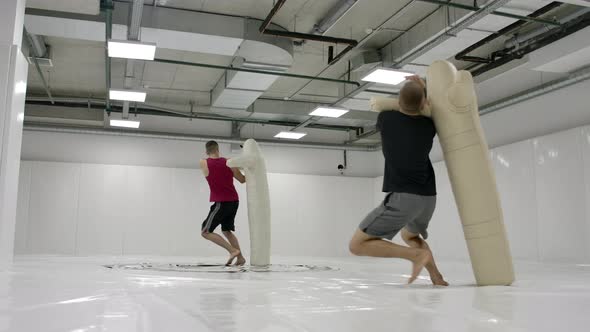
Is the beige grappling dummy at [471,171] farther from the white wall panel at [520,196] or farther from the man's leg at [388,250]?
the white wall panel at [520,196]

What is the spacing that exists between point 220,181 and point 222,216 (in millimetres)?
384

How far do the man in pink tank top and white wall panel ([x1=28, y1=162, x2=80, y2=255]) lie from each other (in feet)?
21.0

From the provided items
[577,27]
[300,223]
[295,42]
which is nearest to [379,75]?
[295,42]

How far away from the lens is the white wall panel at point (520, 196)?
7.99 m

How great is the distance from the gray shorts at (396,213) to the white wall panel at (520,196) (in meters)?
5.84

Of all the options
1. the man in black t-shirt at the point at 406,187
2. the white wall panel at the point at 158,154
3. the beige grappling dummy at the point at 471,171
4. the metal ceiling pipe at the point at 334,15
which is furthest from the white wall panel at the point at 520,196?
the man in black t-shirt at the point at 406,187

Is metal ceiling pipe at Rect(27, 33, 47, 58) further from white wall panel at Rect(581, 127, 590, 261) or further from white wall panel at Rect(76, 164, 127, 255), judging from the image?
white wall panel at Rect(581, 127, 590, 261)

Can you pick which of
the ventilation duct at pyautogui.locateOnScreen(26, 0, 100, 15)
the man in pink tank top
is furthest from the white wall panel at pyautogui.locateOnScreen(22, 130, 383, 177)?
the man in pink tank top

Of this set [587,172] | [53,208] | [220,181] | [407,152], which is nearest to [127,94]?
[53,208]

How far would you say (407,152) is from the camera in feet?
9.72

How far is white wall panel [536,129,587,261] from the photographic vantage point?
23.8 ft

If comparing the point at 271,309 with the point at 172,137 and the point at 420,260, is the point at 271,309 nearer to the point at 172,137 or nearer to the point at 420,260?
the point at 420,260

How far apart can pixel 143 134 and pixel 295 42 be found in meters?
5.36

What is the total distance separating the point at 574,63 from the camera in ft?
22.8
